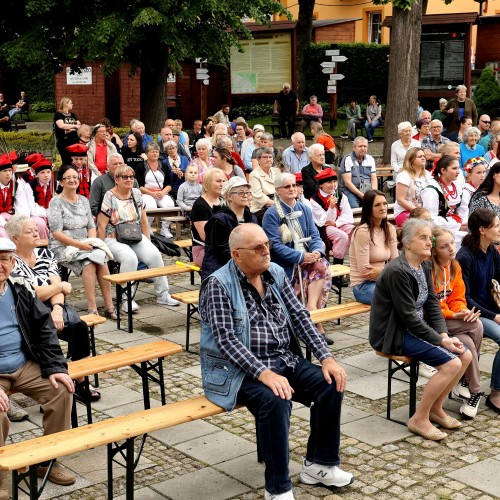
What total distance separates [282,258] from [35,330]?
325 cm

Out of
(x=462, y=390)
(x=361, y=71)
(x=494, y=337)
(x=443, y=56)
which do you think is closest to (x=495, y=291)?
(x=494, y=337)

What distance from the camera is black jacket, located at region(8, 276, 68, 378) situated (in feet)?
19.8

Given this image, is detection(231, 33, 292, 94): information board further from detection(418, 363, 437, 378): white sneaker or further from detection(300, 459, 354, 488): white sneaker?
detection(300, 459, 354, 488): white sneaker

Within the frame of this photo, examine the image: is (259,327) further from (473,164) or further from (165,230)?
(165,230)

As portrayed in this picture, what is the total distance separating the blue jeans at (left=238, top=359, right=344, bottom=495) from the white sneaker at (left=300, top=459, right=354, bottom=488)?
3 centimetres

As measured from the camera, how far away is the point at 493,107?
30.5 metres

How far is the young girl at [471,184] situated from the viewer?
1161 cm

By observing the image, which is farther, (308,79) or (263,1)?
(308,79)

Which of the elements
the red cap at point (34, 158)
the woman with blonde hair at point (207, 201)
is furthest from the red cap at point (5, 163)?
the woman with blonde hair at point (207, 201)

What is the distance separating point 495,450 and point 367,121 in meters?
22.2

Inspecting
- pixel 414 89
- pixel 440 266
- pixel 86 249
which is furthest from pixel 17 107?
pixel 440 266

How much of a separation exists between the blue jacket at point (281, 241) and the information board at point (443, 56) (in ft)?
56.4

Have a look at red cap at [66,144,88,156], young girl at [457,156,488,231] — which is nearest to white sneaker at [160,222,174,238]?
red cap at [66,144,88,156]

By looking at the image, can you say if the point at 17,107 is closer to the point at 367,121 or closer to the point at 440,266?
the point at 367,121
